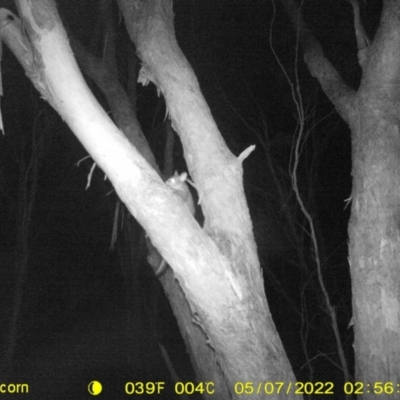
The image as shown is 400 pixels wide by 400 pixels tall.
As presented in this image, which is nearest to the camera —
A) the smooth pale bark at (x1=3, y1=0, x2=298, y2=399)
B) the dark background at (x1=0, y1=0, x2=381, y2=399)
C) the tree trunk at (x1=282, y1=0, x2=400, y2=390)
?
the smooth pale bark at (x1=3, y1=0, x2=298, y2=399)

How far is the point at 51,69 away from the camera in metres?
2.25

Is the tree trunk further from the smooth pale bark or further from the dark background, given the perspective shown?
the dark background

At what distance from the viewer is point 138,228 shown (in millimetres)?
8133

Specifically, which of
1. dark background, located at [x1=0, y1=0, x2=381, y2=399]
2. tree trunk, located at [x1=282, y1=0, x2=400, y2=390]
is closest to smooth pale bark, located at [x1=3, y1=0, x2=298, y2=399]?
tree trunk, located at [x1=282, y1=0, x2=400, y2=390]

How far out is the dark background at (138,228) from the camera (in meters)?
7.36

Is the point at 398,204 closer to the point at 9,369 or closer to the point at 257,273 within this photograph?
the point at 257,273

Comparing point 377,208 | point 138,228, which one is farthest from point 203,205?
point 138,228

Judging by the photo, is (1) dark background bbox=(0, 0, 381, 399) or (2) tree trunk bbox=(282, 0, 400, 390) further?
(1) dark background bbox=(0, 0, 381, 399)

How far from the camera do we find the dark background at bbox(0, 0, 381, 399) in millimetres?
7363

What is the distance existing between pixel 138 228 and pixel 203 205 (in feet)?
19.5

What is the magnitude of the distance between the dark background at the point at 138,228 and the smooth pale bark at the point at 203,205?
2.84 m

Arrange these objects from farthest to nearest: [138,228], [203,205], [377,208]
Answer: [138,228] → [377,208] → [203,205]

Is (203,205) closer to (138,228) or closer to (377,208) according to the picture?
(377,208)

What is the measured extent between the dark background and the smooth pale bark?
112 inches
